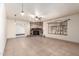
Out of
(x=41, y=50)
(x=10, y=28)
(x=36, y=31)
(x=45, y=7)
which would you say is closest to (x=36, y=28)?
(x=36, y=31)

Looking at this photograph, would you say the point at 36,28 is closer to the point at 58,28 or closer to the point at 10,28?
the point at 10,28

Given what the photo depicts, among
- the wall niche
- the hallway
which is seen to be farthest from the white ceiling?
the wall niche

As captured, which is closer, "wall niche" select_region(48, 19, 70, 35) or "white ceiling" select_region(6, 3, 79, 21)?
"white ceiling" select_region(6, 3, 79, 21)

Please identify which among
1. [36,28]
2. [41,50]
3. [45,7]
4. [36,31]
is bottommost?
[41,50]

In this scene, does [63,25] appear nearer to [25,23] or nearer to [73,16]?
[73,16]

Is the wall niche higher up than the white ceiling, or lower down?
lower down

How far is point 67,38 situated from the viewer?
9.06 meters

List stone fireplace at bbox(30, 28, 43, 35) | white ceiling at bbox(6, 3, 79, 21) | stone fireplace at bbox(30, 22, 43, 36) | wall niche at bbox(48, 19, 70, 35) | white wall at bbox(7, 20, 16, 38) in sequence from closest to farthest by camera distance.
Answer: white ceiling at bbox(6, 3, 79, 21)
wall niche at bbox(48, 19, 70, 35)
white wall at bbox(7, 20, 16, 38)
stone fireplace at bbox(30, 22, 43, 36)
stone fireplace at bbox(30, 28, 43, 35)

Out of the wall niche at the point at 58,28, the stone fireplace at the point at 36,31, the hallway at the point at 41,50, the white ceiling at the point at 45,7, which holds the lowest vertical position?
the hallway at the point at 41,50

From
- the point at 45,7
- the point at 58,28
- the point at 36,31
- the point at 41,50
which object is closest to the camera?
the point at 41,50

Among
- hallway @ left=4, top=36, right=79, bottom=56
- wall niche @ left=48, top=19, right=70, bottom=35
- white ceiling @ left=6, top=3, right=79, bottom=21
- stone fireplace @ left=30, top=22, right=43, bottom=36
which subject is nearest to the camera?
hallway @ left=4, top=36, right=79, bottom=56

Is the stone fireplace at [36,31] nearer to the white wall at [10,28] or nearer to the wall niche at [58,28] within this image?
the wall niche at [58,28]

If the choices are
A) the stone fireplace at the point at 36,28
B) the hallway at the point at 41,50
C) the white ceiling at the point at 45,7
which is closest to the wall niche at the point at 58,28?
the white ceiling at the point at 45,7

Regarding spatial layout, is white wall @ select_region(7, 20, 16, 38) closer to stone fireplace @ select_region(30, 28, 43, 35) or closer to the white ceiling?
stone fireplace @ select_region(30, 28, 43, 35)
